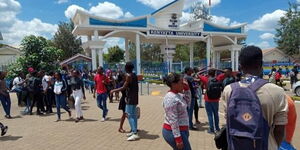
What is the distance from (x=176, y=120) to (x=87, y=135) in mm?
4138

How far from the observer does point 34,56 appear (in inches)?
514

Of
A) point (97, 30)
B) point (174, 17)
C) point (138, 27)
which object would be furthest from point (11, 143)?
point (174, 17)

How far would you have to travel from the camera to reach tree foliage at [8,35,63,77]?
13.0m

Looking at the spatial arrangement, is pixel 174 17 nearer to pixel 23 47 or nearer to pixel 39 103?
pixel 23 47

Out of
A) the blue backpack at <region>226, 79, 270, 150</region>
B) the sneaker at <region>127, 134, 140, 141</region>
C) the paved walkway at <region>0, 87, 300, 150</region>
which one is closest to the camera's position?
the blue backpack at <region>226, 79, 270, 150</region>

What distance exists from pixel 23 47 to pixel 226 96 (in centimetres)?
1313

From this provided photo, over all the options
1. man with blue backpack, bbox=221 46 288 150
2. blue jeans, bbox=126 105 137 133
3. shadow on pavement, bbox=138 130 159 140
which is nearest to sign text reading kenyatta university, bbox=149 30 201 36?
shadow on pavement, bbox=138 130 159 140

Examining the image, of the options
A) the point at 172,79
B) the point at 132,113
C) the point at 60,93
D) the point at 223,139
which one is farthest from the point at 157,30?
the point at 223,139

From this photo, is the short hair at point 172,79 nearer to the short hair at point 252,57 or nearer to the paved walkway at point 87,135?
the short hair at point 252,57

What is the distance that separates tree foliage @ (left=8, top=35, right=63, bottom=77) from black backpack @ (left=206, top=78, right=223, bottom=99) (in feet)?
31.2

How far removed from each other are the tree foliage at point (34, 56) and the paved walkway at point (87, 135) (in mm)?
4146

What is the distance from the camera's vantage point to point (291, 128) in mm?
2367

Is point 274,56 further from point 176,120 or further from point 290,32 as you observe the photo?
point 176,120

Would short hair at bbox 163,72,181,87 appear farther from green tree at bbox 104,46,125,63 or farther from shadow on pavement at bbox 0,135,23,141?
green tree at bbox 104,46,125,63
